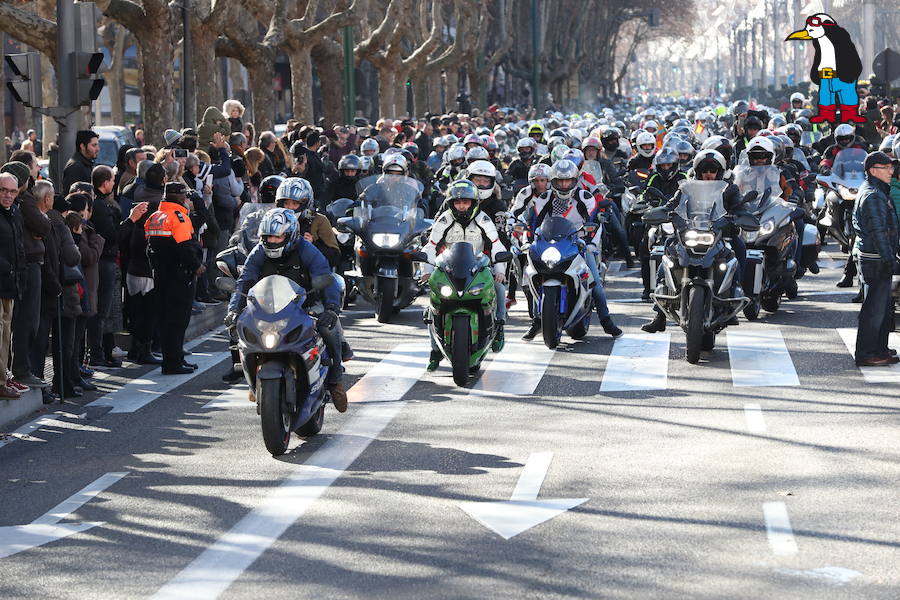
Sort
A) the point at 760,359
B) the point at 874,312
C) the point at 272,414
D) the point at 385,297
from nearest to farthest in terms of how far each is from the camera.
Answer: the point at 272,414 → the point at 874,312 → the point at 760,359 → the point at 385,297

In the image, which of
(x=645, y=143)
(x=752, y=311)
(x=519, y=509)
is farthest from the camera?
(x=645, y=143)

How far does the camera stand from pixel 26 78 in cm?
1852

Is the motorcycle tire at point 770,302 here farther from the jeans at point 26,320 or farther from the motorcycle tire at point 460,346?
the jeans at point 26,320

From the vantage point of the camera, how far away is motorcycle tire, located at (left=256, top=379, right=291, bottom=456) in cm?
1116

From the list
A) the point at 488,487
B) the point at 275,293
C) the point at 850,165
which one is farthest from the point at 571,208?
the point at 488,487

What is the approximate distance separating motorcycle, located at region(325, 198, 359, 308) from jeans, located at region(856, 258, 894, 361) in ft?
19.3

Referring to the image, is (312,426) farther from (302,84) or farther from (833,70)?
(302,84)

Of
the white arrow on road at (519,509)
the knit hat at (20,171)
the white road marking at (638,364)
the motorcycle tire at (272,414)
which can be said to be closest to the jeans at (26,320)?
the knit hat at (20,171)

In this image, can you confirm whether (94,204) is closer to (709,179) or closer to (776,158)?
(709,179)

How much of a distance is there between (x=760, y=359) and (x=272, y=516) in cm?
686

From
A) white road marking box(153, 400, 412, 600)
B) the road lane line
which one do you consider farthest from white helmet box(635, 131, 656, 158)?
the road lane line

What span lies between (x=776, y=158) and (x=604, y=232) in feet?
9.94

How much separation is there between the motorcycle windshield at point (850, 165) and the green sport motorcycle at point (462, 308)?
9.19 meters

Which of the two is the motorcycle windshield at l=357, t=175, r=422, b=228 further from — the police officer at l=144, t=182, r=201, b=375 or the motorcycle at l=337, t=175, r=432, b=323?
the police officer at l=144, t=182, r=201, b=375
